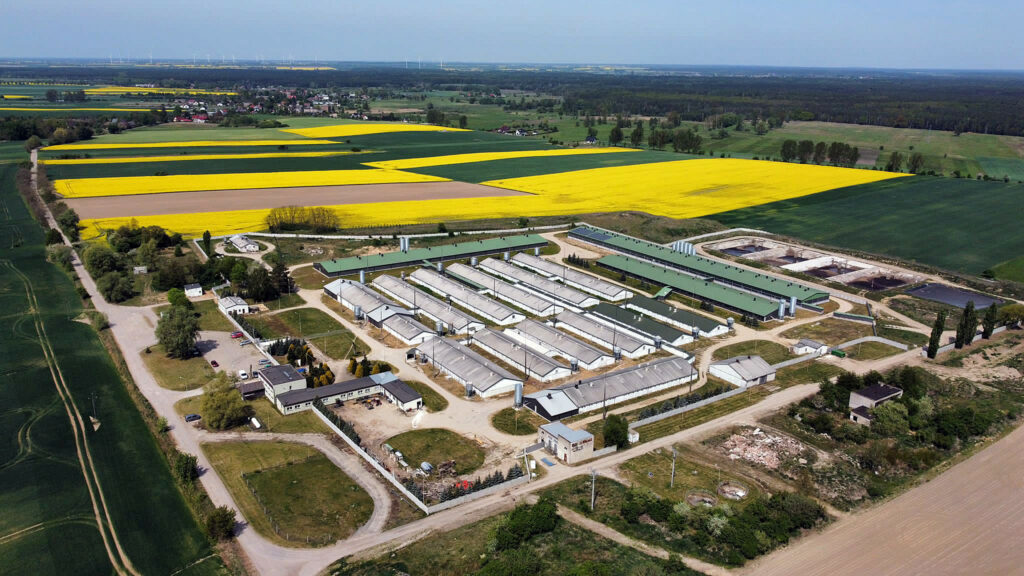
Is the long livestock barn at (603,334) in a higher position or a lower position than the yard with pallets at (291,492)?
higher

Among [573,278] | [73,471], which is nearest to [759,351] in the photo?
[573,278]

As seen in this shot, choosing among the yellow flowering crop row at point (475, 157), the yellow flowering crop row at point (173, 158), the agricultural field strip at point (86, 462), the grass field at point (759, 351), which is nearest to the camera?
the agricultural field strip at point (86, 462)

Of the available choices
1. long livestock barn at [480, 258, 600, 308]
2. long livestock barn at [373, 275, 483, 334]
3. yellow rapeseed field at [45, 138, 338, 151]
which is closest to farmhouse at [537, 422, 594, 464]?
long livestock barn at [373, 275, 483, 334]

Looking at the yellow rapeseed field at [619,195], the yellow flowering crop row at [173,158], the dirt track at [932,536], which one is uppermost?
the yellow flowering crop row at [173,158]

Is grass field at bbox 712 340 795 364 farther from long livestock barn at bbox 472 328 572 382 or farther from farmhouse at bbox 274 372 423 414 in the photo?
farmhouse at bbox 274 372 423 414

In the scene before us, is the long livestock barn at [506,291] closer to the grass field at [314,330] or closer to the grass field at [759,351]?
the grass field at [759,351]

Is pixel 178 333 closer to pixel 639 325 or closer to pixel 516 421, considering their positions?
pixel 516 421

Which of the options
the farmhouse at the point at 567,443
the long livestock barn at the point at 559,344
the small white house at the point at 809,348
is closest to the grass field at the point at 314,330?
the long livestock barn at the point at 559,344
